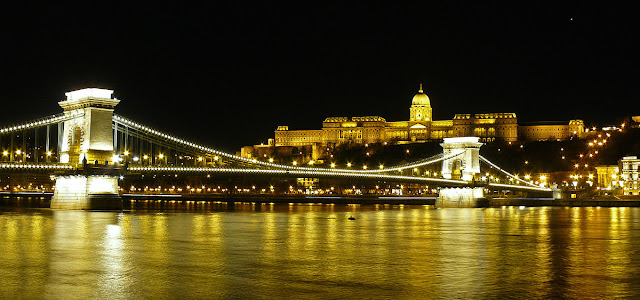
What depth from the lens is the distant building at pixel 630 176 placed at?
78.6 m

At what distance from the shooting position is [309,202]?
276 feet

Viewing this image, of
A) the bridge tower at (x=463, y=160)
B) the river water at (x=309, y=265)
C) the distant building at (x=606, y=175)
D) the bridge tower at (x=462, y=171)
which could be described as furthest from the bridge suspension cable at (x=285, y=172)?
the distant building at (x=606, y=175)

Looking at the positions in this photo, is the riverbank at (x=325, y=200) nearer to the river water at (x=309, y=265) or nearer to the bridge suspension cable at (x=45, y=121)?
the bridge suspension cable at (x=45, y=121)

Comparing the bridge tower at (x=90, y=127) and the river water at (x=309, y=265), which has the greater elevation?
the bridge tower at (x=90, y=127)

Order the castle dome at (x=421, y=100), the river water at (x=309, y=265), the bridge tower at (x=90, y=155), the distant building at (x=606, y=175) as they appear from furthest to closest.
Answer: the castle dome at (x=421, y=100) → the distant building at (x=606, y=175) → the bridge tower at (x=90, y=155) → the river water at (x=309, y=265)

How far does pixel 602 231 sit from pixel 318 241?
12.5 meters

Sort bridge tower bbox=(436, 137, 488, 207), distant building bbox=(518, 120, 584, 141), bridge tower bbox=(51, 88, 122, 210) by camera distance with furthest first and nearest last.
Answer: distant building bbox=(518, 120, 584, 141) < bridge tower bbox=(436, 137, 488, 207) < bridge tower bbox=(51, 88, 122, 210)

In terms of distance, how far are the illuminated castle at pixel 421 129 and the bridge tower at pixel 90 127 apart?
380 feet

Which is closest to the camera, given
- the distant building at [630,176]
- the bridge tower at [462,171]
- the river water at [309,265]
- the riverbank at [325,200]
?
the river water at [309,265]

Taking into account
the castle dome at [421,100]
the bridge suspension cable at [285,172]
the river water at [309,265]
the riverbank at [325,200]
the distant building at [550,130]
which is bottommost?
the river water at [309,265]

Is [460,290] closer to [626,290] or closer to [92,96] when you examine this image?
[626,290]

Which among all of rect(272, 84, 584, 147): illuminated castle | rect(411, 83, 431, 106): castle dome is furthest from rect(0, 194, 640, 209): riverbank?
rect(411, 83, 431, 106): castle dome

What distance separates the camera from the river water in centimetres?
1263

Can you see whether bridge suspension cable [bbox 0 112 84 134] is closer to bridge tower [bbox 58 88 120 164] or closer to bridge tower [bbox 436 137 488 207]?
bridge tower [bbox 58 88 120 164]
